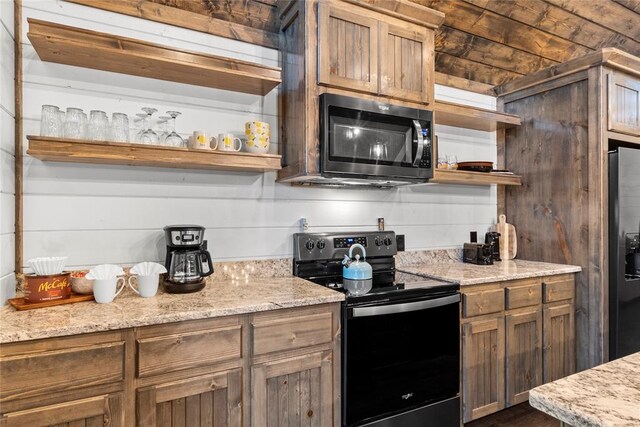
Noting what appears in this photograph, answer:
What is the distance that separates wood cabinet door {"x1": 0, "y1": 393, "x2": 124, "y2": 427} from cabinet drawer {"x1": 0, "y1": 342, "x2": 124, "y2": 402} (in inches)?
2.2

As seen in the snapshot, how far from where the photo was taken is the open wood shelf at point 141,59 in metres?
1.58

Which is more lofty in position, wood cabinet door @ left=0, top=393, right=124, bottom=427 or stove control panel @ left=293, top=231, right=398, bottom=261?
stove control panel @ left=293, top=231, right=398, bottom=261

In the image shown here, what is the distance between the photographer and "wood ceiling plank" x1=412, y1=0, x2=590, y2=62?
8.27 ft

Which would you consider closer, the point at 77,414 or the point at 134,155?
the point at 77,414

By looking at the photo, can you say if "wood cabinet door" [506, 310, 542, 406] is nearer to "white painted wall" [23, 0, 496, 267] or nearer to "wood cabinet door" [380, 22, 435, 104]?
"white painted wall" [23, 0, 496, 267]

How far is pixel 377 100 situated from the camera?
214 cm

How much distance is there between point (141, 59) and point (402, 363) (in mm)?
1984

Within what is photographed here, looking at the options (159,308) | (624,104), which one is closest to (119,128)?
(159,308)

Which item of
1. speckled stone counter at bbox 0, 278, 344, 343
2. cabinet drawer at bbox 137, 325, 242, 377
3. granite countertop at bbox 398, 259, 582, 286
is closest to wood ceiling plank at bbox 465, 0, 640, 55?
granite countertop at bbox 398, 259, 582, 286

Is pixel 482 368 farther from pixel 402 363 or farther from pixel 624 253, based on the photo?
pixel 624 253

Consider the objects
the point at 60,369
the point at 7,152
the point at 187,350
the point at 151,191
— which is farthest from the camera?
the point at 151,191

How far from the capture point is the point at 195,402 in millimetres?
1465

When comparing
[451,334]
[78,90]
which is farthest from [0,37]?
[451,334]

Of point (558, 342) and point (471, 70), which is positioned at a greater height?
point (471, 70)
